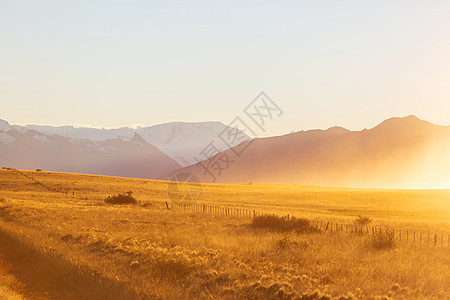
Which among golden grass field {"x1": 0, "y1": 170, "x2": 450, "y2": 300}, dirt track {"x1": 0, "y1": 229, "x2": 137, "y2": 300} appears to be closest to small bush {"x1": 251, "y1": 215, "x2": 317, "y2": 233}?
golden grass field {"x1": 0, "y1": 170, "x2": 450, "y2": 300}

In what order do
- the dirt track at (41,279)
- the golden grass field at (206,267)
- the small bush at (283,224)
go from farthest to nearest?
the small bush at (283,224)
the dirt track at (41,279)
the golden grass field at (206,267)

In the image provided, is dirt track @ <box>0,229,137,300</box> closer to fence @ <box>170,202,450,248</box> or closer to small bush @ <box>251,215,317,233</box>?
fence @ <box>170,202,450,248</box>

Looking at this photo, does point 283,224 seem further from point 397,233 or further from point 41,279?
point 41,279

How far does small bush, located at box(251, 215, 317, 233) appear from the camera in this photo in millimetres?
23759

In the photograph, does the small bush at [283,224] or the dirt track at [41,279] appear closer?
the dirt track at [41,279]

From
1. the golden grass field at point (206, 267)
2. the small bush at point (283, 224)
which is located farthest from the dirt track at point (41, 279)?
the small bush at point (283, 224)

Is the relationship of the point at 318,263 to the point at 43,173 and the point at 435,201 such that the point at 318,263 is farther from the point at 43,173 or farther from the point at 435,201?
the point at 43,173

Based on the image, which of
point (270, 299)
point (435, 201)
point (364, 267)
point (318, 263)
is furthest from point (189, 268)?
point (435, 201)

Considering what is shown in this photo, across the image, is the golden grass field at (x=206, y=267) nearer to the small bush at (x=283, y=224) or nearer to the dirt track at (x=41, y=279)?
the dirt track at (x=41, y=279)

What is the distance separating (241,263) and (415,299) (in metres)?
4.99

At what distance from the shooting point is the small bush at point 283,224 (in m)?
23.8

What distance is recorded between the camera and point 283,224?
2488 centimetres

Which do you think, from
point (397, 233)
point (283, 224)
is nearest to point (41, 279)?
point (283, 224)

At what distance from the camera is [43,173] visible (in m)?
85.1
